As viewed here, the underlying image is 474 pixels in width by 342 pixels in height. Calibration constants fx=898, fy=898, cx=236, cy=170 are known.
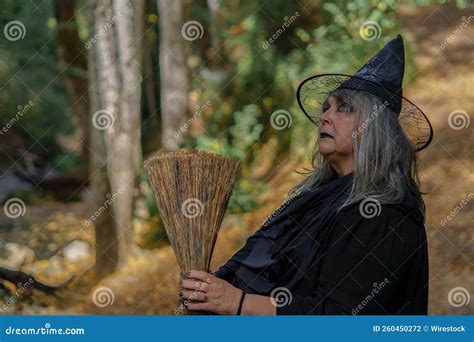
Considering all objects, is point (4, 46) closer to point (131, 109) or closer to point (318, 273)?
point (131, 109)

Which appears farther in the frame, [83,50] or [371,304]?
[83,50]

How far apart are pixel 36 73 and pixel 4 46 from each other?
1.57 feet

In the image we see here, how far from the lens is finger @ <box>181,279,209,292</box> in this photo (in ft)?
9.36

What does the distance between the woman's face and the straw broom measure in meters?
0.34

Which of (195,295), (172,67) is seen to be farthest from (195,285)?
(172,67)

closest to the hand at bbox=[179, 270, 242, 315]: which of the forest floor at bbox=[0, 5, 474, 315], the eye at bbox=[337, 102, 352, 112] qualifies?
the eye at bbox=[337, 102, 352, 112]

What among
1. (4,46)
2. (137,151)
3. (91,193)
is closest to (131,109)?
(137,151)

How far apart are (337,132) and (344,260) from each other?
0.46 metres

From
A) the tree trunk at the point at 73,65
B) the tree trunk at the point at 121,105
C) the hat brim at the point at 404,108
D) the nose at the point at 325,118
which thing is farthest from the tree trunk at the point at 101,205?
the nose at the point at 325,118

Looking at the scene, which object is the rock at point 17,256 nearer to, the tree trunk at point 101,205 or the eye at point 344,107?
the tree trunk at point 101,205

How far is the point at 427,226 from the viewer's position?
22.1 ft

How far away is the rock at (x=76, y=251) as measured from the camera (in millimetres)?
7086

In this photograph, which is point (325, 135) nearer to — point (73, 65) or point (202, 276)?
point (202, 276)

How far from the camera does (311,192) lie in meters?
3.09
